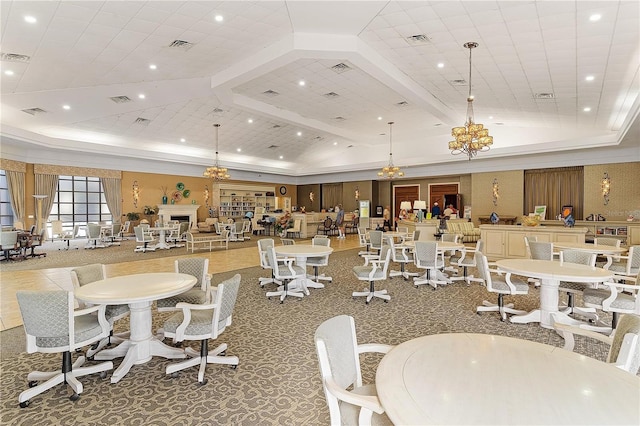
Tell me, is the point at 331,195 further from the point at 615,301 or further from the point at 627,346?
the point at 627,346

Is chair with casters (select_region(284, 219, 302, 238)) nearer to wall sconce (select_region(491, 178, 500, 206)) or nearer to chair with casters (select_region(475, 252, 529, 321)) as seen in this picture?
wall sconce (select_region(491, 178, 500, 206))

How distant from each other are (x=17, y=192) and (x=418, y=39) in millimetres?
14128

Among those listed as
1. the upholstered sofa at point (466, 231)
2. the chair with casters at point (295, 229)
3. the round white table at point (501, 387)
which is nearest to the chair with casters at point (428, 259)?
the round white table at point (501, 387)

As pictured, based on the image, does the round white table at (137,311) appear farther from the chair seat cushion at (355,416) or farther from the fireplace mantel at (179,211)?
the fireplace mantel at (179,211)

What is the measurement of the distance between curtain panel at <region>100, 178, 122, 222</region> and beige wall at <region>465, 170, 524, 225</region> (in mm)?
15680

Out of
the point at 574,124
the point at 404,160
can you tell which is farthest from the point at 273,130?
the point at 574,124

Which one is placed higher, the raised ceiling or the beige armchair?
the raised ceiling

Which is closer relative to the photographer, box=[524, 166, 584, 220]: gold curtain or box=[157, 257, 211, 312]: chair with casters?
box=[157, 257, 211, 312]: chair with casters

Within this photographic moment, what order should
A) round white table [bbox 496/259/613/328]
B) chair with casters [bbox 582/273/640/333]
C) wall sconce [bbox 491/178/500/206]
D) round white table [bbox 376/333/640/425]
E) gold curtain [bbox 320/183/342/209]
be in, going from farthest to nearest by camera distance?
gold curtain [bbox 320/183/342/209], wall sconce [bbox 491/178/500/206], round white table [bbox 496/259/613/328], chair with casters [bbox 582/273/640/333], round white table [bbox 376/333/640/425]

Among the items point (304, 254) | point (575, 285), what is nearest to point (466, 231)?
point (575, 285)

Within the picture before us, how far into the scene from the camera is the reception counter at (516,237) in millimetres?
7949

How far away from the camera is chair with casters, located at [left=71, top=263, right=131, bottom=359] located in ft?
10.7

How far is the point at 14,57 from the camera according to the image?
18.5ft

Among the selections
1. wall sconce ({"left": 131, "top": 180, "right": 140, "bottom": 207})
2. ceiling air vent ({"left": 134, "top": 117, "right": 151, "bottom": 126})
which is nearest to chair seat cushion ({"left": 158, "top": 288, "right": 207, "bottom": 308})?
ceiling air vent ({"left": 134, "top": 117, "right": 151, "bottom": 126})
